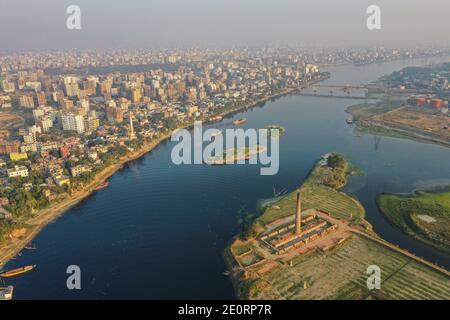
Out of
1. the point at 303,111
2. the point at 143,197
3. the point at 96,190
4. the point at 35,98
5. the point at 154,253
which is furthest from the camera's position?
the point at 35,98

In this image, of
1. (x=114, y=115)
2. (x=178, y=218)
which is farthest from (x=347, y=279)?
(x=114, y=115)

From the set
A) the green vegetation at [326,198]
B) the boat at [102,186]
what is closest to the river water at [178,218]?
the boat at [102,186]

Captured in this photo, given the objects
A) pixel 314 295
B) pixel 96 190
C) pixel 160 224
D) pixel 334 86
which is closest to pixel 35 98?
pixel 96 190

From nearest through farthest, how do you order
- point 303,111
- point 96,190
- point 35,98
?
1. point 96,190
2. point 303,111
3. point 35,98

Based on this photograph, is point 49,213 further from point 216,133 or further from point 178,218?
point 216,133
